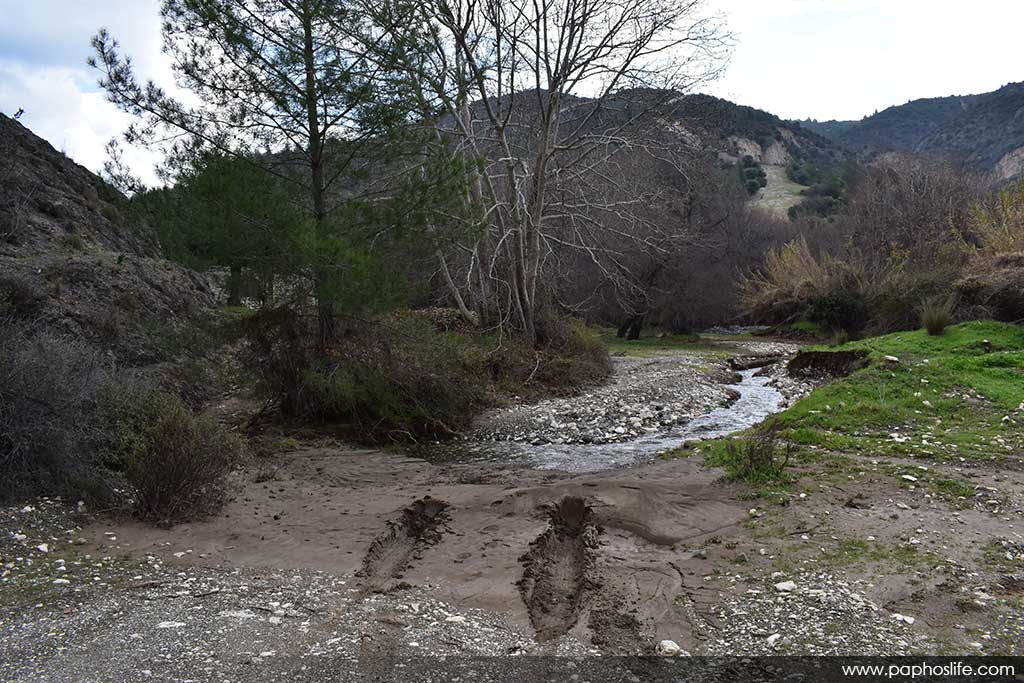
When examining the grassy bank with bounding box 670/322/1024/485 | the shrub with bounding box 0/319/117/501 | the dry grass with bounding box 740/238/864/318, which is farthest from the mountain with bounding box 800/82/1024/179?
the shrub with bounding box 0/319/117/501

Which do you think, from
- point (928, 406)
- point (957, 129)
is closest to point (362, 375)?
point (928, 406)

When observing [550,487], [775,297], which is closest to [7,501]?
[550,487]

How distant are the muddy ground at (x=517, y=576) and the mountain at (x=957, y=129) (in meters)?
53.2

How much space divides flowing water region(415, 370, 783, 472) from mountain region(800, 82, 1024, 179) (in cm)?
4782

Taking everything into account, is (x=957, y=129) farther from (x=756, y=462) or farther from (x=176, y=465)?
(x=176, y=465)

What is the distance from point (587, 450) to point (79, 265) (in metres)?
10.0

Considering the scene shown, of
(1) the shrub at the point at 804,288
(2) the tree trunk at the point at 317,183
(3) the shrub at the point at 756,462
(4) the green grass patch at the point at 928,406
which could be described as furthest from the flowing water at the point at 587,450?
(1) the shrub at the point at 804,288

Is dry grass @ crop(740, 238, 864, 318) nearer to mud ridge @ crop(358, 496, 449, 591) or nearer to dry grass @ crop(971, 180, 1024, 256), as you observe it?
dry grass @ crop(971, 180, 1024, 256)

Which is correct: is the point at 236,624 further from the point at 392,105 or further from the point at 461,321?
the point at 461,321

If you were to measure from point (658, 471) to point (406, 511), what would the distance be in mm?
3304

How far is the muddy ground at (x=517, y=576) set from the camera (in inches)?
179

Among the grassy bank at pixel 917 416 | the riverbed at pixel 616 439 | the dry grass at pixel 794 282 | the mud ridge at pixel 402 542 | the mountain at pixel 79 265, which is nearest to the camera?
the mud ridge at pixel 402 542

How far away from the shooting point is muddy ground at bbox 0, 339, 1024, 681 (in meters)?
4.55

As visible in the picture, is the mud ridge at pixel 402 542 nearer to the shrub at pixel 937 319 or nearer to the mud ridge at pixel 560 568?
the mud ridge at pixel 560 568
